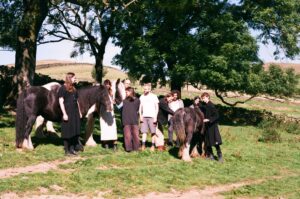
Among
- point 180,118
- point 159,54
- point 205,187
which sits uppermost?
point 159,54

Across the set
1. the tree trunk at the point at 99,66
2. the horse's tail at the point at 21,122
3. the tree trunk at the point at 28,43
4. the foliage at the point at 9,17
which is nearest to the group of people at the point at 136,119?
the horse's tail at the point at 21,122

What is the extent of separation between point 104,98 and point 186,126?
2918 mm

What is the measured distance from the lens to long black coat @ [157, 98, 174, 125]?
52.0 ft

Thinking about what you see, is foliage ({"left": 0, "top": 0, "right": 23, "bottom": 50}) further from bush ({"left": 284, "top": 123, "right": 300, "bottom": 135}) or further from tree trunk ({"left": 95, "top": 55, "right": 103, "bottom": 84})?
bush ({"left": 284, "top": 123, "right": 300, "bottom": 135})

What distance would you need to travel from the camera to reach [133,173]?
11883 millimetres

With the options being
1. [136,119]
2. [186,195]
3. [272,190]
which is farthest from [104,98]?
[272,190]

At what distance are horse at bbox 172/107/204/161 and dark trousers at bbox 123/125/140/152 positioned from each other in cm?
150

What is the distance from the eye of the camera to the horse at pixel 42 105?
46.2 feet

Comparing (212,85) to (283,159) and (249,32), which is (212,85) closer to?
(249,32)

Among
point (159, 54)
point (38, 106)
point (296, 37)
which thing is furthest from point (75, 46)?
point (38, 106)

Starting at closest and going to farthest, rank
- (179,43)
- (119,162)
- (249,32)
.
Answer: (119,162) → (179,43) → (249,32)

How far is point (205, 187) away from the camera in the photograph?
38.3ft

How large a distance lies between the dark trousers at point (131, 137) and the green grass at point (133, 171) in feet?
1.43

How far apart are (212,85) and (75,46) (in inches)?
707
